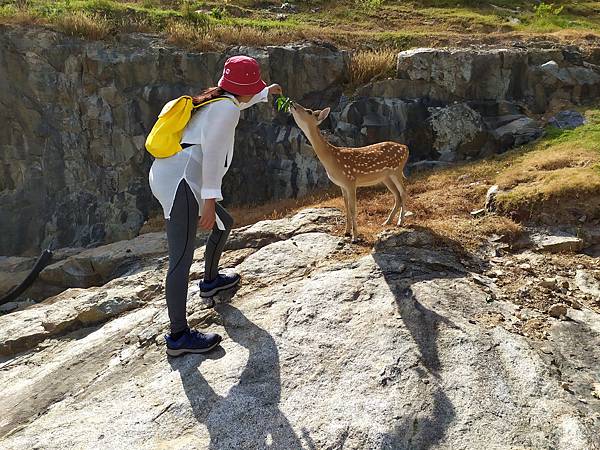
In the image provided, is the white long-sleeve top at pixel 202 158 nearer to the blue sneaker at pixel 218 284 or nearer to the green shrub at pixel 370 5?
the blue sneaker at pixel 218 284

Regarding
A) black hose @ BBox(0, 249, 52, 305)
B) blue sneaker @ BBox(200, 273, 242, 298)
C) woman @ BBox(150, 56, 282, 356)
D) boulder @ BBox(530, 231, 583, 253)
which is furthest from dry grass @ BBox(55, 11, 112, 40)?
boulder @ BBox(530, 231, 583, 253)

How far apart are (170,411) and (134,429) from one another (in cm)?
32

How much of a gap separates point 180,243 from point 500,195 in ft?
16.9

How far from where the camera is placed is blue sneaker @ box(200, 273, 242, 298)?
6164mm

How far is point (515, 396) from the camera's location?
4.41 m

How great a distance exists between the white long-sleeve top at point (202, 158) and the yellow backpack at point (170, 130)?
5cm

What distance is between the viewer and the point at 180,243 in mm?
4863

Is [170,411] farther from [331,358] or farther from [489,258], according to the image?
[489,258]

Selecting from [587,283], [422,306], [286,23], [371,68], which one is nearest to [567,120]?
[371,68]

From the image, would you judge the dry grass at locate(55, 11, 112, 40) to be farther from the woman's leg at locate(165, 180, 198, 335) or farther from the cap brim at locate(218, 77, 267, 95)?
the woman's leg at locate(165, 180, 198, 335)

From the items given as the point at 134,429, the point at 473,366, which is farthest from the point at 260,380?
the point at 473,366

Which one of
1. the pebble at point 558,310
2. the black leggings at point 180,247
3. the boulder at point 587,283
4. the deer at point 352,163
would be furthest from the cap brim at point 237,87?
the boulder at point 587,283

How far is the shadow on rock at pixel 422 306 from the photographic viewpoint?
4195mm

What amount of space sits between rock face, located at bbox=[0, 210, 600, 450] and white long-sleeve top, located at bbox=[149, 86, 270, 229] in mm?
1638
